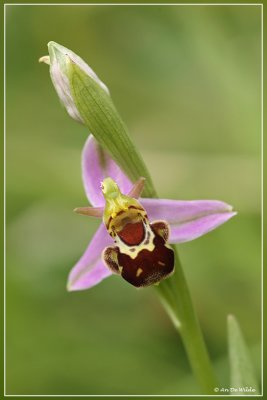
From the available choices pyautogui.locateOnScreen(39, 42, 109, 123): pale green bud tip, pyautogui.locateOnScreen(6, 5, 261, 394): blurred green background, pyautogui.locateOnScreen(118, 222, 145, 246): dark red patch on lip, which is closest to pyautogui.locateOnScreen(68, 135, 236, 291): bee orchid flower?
pyautogui.locateOnScreen(118, 222, 145, 246): dark red patch on lip

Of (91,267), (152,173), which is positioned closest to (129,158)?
(91,267)

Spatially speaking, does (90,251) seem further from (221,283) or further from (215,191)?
(215,191)

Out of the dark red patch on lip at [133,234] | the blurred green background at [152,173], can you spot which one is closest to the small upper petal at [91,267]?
the dark red patch on lip at [133,234]

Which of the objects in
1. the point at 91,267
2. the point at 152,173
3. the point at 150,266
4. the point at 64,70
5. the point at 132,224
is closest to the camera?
the point at 64,70

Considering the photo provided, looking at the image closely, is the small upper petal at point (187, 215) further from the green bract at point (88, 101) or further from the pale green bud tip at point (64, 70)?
the pale green bud tip at point (64, 70)

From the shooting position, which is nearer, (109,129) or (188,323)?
(109,129)

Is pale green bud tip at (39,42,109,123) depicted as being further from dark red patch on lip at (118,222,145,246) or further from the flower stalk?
dark red patch on lip at (118,222,145,246)

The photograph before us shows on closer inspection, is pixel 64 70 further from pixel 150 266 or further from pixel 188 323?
pixel 188 323
